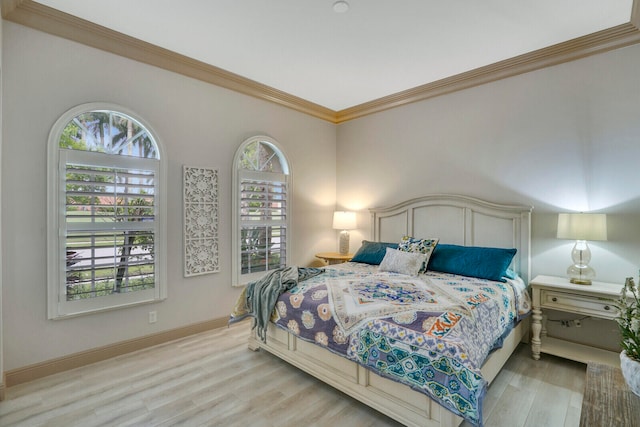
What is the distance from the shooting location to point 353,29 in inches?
106

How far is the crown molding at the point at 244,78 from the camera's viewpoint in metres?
2.45

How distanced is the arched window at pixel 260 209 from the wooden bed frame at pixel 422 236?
1114mm

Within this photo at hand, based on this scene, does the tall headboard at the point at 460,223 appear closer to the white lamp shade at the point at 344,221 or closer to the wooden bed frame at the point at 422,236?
the wooden bed frame at the point at 422,236

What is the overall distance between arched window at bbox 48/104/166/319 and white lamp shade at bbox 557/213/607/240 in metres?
3.73

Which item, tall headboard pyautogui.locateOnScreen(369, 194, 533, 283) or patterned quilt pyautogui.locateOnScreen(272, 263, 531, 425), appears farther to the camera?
tall headboard pyautogui.locateOnScreen(369, 194, 533, 283)

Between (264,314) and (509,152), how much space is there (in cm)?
301

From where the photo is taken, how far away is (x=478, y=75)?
3459mm

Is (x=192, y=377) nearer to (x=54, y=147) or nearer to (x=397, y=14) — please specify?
(x=54, y=147)

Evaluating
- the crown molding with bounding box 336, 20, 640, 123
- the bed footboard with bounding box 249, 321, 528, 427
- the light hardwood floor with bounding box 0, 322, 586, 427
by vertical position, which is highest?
the crown molding with bounding box 336, 20, 640, 123

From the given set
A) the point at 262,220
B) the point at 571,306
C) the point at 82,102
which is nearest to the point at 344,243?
the point at 262,220

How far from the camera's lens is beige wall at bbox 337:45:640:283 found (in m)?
2.73

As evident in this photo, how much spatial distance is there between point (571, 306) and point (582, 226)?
2.26 feet

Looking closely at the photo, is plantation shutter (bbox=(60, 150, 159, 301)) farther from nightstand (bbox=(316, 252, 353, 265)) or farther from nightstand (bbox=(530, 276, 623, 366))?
nightstand (bbox=(530, 276, 623, 366))

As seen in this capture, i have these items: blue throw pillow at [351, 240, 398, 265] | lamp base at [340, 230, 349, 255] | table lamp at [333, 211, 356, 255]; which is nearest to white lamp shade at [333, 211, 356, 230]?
table lamp at [333, 211, 356, 255]
